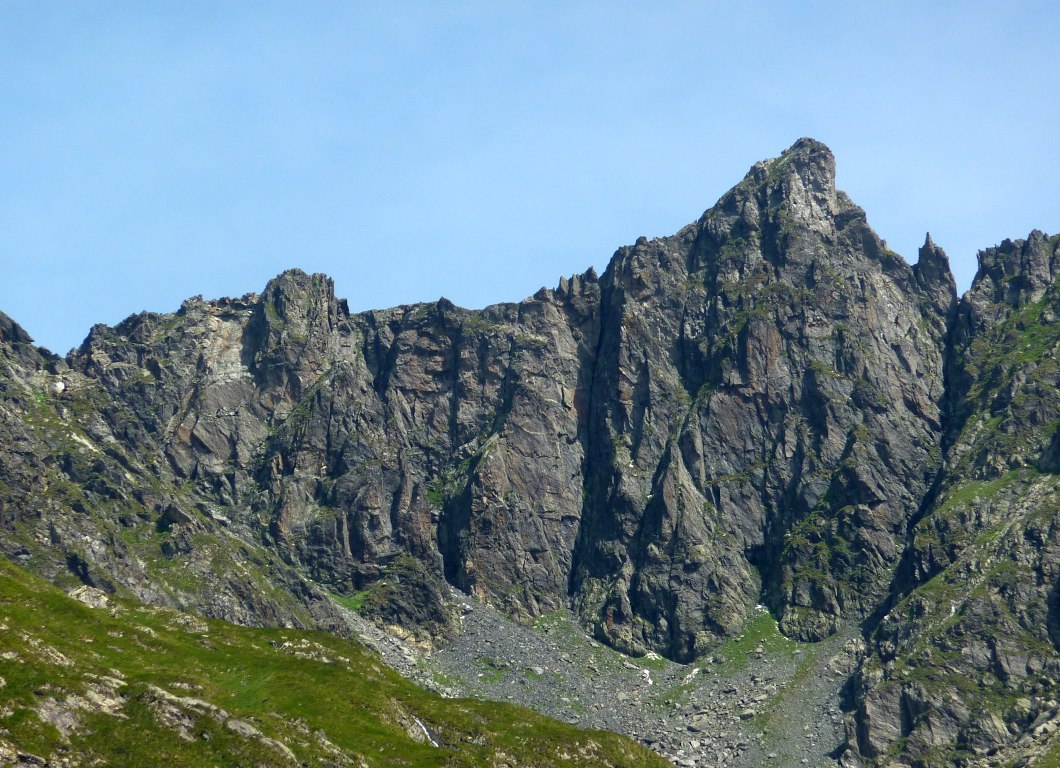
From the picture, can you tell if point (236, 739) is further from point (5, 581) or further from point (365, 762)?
point (5, 581)

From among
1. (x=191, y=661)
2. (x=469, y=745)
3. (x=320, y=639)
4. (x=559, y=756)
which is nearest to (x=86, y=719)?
(x=191, y=661)

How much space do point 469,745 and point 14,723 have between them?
60.8 m

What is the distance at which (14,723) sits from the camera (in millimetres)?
97438

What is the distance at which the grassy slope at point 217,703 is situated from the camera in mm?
103625

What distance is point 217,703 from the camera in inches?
4983

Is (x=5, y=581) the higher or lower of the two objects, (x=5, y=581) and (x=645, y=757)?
the higher

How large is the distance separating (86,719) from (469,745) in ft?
176

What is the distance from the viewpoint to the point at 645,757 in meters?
168

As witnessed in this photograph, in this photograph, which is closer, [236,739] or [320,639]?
[236,739]

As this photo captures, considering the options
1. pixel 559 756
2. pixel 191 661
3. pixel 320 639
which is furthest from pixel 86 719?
pixel 320 639

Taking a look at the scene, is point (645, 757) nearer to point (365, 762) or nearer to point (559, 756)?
point (559, 756)

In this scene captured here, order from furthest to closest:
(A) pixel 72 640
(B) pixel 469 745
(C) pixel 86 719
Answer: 1. (B) pixel 469 745
2. (A) pixel 72 640
3. (C) pixel 86 719

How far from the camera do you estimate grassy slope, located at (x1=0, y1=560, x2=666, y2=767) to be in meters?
104

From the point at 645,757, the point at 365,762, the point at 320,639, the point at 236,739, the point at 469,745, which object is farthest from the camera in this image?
the point at 320,639
